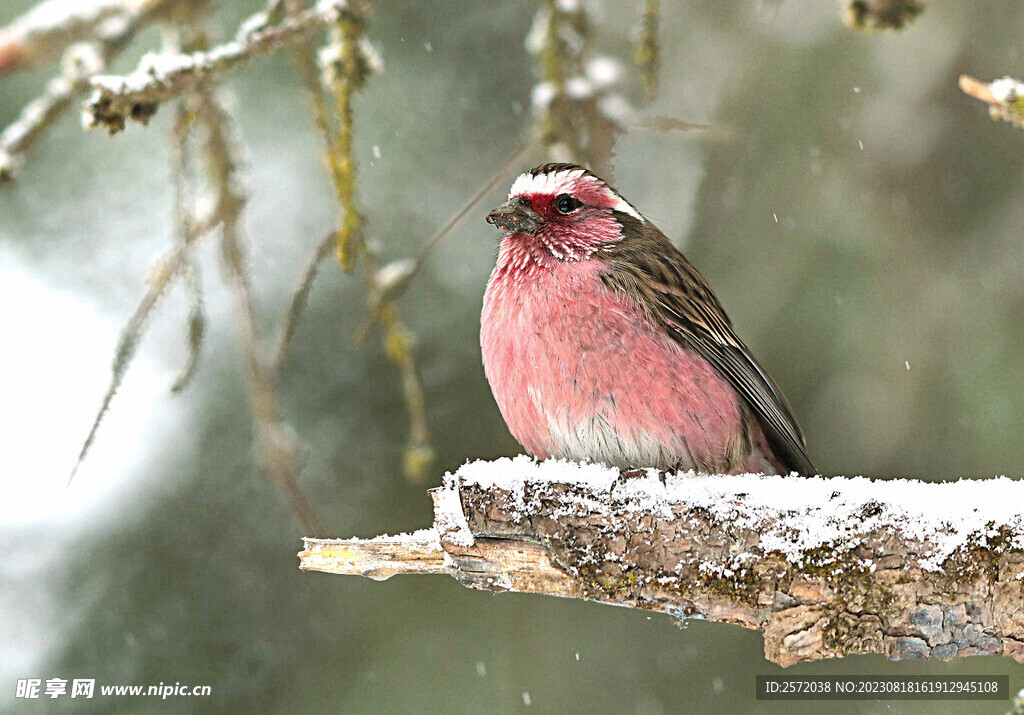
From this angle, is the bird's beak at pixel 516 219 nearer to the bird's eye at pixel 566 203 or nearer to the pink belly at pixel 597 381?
the bird's eye at pixel 566 203

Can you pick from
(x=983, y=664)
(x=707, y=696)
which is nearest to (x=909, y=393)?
(x=983, y=664)

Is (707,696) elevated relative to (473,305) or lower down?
lower down

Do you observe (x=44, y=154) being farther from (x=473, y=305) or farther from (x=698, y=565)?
A: (x=698, y=565)

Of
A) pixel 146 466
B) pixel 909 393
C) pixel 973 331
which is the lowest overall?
pixel 146 466

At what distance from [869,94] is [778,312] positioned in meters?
1.59

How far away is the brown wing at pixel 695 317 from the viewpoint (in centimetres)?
455

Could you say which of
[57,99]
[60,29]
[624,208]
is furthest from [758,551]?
[60,29]

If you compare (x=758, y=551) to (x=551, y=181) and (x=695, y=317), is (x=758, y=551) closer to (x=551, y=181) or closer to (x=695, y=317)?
(x=695, y=317)

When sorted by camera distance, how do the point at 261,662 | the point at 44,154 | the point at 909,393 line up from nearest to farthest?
the point at 909,393
the point at 261,662
the point at 44,154

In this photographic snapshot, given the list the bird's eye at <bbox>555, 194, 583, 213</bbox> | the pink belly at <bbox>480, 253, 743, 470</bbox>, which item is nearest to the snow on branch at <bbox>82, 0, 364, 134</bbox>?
the bird's eye at <bbox>555, 194, 583, 213</bbox>

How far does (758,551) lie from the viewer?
350cm

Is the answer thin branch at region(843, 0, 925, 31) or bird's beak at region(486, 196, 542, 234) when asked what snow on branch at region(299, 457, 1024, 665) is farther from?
thin branch at region(843, 0, 925, 31)

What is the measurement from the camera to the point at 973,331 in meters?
6.10

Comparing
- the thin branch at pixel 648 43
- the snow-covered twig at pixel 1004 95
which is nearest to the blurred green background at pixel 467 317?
the thin branch at pixel 648 43
